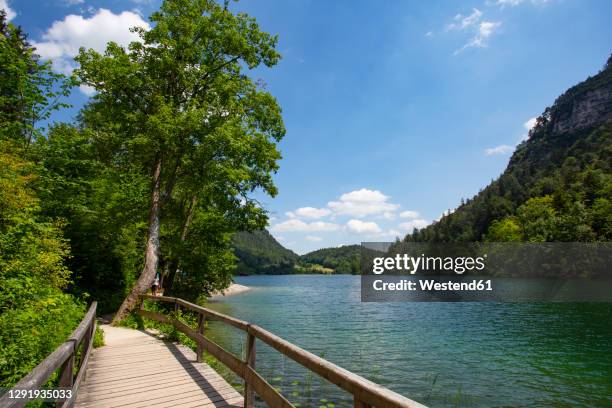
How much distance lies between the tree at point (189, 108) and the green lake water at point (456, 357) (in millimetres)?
7898

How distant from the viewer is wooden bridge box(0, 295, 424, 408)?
3.57 metres

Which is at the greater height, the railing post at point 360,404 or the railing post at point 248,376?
the railing post at point 360,404

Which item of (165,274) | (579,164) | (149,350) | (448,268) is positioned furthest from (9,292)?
(579,164)

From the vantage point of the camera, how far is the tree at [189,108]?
56.7 feet

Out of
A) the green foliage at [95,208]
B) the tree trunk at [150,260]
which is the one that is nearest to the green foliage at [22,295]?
the tree trunk at [150,260]

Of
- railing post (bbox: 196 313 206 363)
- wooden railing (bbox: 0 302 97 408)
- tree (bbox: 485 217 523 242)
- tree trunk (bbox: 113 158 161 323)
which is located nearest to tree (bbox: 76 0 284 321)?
tree trunk (bbox: 113 158 161 323)

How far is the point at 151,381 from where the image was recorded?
780 cm

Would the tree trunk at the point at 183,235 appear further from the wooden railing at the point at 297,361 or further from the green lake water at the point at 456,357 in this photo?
the wooden railing at the point at 297,361

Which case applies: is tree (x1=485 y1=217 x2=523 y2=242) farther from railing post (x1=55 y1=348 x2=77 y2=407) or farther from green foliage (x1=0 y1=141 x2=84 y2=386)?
railing post (x1=55 y1=348 x2=77 y2=407)

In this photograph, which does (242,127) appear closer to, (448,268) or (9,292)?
(9,292)

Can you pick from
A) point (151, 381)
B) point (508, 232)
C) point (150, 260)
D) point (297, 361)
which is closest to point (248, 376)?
point (297, 361)

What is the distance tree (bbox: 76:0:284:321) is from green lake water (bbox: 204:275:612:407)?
7.90 m

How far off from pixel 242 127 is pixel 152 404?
14.1 m

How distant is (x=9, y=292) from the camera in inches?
328
